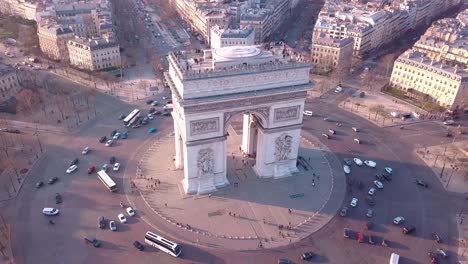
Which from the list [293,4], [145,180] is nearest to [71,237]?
[145,180]

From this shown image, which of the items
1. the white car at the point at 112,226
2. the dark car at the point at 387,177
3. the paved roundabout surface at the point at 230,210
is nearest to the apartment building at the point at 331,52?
the paved roundabout surface at the point at 230,210

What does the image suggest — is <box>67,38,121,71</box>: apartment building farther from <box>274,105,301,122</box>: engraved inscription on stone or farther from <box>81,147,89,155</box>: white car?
<box>274,105,301,122</box>: engraved inscription on stone

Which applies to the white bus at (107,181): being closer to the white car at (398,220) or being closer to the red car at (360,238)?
the red car at (360,238)

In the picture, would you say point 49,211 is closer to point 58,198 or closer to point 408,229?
point 58,198

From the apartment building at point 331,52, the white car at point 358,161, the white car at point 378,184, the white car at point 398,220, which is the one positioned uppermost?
the apartment building at point 331,52

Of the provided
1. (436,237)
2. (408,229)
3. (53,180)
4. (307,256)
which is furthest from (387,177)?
(53,180)

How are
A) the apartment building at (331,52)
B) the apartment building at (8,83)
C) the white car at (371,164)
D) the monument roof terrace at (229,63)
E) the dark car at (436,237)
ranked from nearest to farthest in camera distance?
the monument roof terrace at (229,63) → the dark car at (436,237) → the white car at (371,164) → the apartment building at (8,83) → the apartment building at (331,52)

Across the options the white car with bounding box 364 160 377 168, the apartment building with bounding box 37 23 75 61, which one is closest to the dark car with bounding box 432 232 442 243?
the white car with bounding box 364 160 377 168
